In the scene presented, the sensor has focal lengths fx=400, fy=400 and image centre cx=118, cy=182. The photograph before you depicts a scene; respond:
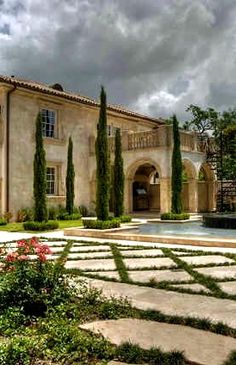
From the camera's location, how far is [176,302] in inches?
212

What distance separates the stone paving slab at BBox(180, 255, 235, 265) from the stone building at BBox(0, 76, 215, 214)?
45.7 feet

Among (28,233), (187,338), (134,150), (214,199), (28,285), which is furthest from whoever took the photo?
(214,199)

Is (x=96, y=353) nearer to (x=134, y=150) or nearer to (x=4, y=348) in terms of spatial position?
(x=4, y=348)

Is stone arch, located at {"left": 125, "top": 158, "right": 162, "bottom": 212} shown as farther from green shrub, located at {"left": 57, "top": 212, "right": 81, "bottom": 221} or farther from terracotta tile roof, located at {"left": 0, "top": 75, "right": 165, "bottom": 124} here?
green shrub, located at {"left": 57, "top": 212, "right": 81, "bottom": 221}

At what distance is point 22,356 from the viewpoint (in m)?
3.53

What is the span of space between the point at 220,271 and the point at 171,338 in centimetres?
384

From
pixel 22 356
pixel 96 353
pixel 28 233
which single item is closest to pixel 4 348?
pixel 22 356

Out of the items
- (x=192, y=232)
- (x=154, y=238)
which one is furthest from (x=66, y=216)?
(x=154, y=238)

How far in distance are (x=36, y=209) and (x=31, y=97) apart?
25.8ft

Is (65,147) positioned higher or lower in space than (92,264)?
higher

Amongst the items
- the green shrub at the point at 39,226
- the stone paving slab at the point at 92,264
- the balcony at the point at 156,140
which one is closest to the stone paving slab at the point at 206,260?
the stone paving slab at the point at 92,264

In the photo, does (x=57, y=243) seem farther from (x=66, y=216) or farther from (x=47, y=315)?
(x=66, y=216)

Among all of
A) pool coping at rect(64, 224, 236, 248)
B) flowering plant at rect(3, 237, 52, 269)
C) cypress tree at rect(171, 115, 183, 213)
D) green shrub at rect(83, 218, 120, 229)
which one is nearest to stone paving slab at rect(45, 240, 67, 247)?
pool coping at rect(64, 224, 236, 248)

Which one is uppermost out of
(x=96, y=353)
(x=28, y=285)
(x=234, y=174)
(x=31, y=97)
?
(x=31, y=97)
